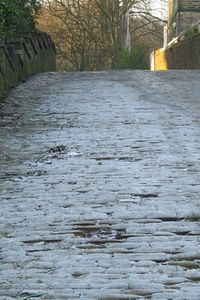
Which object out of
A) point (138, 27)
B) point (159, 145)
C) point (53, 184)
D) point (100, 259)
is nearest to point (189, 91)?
point (159, 145)

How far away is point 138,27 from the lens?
1495 inches

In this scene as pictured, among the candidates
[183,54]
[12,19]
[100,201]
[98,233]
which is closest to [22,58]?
[12,19]

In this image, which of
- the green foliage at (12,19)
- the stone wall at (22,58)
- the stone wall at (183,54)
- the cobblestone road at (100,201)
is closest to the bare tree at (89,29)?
the stone wall at (183,54)

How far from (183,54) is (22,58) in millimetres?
9908

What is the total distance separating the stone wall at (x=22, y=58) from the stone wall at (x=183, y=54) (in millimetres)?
5298

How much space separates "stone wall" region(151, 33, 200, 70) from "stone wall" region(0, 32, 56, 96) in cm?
530

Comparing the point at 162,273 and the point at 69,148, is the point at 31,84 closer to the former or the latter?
the point at 69,148

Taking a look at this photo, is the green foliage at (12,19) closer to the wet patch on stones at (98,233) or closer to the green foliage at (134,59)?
the green foliage at (134,59)

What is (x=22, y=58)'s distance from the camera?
13867mm

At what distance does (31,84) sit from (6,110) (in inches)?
143

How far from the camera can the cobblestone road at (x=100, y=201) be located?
3605mm

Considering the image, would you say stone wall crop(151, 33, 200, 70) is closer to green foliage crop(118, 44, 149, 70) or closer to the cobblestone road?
green foliage crop(118, 44, 149, 70)

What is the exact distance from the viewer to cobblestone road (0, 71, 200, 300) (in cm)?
361

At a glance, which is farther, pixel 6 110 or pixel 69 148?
pixel 6 110
